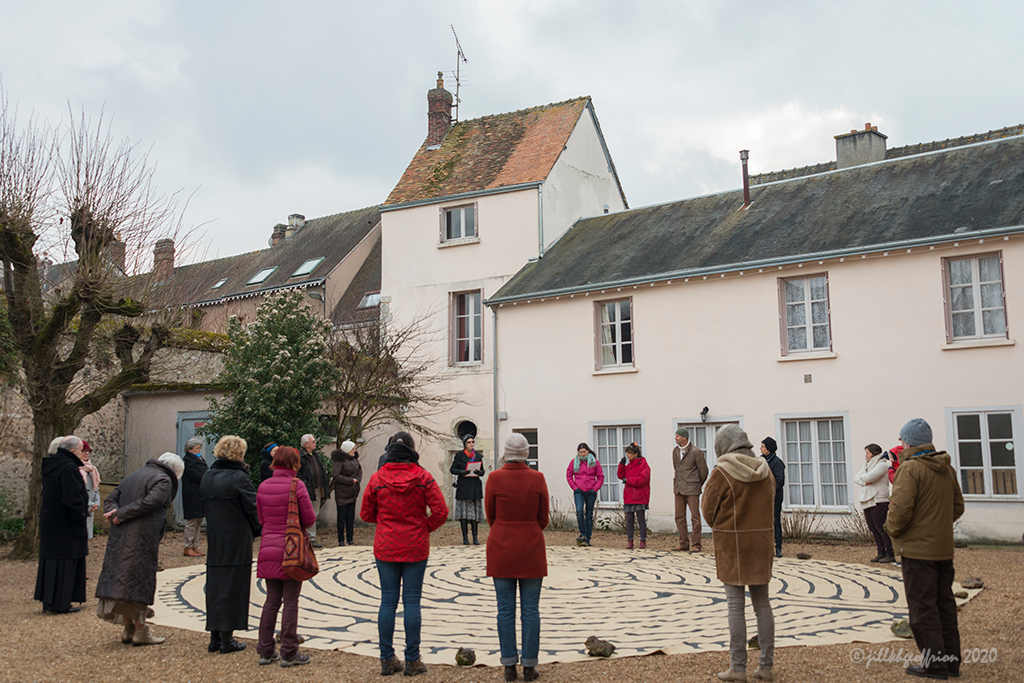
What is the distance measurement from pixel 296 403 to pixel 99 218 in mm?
5368

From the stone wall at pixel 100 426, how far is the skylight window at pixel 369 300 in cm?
827

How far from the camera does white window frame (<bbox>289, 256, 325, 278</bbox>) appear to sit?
32594 millimetres

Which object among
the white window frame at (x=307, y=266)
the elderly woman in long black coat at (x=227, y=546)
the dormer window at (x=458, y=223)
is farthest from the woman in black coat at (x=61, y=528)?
the white window frame at (x=307, y=266)

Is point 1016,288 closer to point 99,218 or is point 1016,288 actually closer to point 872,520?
point 872,520

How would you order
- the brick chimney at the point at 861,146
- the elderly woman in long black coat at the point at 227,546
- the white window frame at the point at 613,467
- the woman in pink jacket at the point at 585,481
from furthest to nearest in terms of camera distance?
1. the brick chimney at the point at 861,146
2. the white window frame at the point at 613,467
3. the woman in pink jacket at the point at 585,481
4. the elderly woman in long black coat at the point at 227,546

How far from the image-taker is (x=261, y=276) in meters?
34.2

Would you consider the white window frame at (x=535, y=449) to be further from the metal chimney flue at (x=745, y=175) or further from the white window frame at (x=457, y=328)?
the metal chimney flue at (x=745, y=175)

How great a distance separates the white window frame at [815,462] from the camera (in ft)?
54.9

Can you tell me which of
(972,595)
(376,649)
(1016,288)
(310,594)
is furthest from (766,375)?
(376,649)

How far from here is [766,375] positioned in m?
17.9

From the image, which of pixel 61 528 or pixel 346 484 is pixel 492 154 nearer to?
pixel 346 484

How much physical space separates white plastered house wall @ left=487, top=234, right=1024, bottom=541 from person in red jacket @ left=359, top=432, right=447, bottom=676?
465 inches

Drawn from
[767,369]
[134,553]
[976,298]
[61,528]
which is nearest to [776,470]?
[767,369]

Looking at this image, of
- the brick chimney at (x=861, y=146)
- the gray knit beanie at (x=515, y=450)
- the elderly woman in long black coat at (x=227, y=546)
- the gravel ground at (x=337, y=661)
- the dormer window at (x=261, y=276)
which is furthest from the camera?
the dormer window at (x=261, y=276)
